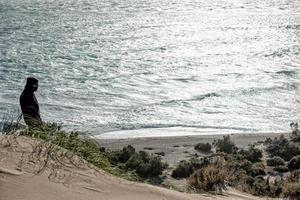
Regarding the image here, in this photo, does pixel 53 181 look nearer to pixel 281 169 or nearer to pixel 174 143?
pixel 281 169

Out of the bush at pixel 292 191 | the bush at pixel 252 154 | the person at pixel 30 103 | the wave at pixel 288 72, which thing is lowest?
the bush at pixel 292 191

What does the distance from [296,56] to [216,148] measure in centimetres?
1861

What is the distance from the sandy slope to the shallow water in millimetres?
12922

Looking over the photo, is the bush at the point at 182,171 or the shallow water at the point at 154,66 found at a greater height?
the shallow water at the point at 154,66

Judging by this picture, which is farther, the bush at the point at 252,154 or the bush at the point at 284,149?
the bush at the point at 284,149

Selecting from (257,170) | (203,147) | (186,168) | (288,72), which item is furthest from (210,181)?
(288,72)

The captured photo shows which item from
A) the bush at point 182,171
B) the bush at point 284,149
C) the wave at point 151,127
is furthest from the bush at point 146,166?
the wave at point 151,127

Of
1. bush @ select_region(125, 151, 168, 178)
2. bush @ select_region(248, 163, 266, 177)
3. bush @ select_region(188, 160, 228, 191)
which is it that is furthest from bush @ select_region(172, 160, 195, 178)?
bush @ select_region(188, 160, 228, 191)

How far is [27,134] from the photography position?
754 centimetres

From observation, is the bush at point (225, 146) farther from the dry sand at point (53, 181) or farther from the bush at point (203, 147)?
the dry sand at point (53, 181)

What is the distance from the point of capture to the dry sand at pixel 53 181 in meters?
5.86

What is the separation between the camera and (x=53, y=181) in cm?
616

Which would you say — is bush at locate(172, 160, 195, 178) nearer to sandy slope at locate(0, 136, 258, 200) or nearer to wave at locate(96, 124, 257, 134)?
sandy slope at locate(0, 136, 258, 200)

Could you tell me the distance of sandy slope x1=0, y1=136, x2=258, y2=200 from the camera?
5.86 metres
